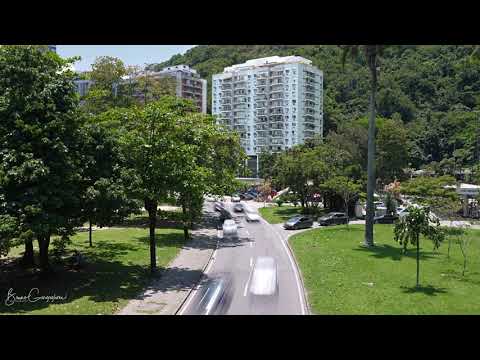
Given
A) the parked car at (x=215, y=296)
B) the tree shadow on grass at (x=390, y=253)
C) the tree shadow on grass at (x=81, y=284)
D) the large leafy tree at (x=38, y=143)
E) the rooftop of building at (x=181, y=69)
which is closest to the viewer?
the large leafy tree at (x=38, y=143)

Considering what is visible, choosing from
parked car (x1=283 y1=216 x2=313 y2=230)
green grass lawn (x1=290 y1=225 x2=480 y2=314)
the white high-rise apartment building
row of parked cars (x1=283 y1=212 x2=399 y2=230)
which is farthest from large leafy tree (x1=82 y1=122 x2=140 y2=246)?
the white high-rise apartment building

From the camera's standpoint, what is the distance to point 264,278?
17391mm

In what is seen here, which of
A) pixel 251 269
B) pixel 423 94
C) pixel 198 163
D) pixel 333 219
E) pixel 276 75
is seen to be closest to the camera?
pixel 251 269

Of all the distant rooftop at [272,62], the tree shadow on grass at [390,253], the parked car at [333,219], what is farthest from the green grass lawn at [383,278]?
the distant rooftop at [272,62]

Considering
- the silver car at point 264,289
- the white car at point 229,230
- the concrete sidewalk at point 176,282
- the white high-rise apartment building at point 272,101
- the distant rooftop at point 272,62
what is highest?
the distant rooftop at point 272,62

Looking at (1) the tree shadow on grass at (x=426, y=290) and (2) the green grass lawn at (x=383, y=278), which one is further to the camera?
(1) the tree shadow on grass at (x=426, y=290)

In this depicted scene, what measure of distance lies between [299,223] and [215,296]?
1835cm

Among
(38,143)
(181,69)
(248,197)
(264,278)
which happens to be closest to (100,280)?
(38,143)

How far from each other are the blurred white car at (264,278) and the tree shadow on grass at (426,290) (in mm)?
4719

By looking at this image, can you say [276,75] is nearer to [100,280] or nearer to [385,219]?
[385,219]

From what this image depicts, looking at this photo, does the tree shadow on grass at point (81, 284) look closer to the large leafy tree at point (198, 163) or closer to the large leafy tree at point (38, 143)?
the large leafy tree at point (38, 143)

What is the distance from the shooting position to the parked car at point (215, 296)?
14.0m

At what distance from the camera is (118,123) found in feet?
63.2
